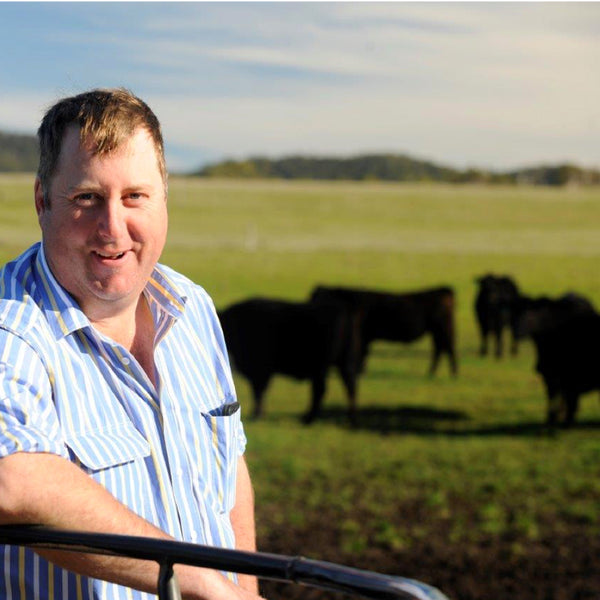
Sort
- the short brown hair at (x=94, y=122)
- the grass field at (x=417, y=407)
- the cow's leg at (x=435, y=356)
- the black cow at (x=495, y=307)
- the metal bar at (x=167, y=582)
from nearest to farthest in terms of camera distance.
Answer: the metal bar at (x=167, y=582)
the short brown hair at (x=94, y=122)
the grass field at (x=417, y=407)
the black cow at (x=495, y=307)
the cow's leg at (x=435, y=356)

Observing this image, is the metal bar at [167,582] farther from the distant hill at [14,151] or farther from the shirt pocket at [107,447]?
the distant hill at [14,151]

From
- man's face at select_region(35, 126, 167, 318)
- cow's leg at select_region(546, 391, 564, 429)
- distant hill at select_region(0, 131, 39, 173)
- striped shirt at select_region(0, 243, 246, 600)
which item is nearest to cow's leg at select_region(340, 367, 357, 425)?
cow's leg at select_region(546, 391, 564, 429)

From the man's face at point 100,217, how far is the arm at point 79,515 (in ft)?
0.87

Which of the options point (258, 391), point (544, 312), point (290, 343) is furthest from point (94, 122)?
point (544, 312)

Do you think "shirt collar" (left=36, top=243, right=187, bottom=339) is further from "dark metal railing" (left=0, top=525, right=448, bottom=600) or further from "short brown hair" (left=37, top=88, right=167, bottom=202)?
"dark metal railing" (left=0, top=525, right=448, bottom=600)

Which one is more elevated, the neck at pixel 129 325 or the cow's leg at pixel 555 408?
the neck at pixel 129 325

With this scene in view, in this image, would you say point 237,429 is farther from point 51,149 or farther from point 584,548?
point 584,548

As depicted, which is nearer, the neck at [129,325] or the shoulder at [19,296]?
the shoulder at [19,296]

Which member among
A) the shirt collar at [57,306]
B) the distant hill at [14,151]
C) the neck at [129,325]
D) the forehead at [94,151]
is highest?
the distant hill at [14,151]

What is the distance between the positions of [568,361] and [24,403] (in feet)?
28.5

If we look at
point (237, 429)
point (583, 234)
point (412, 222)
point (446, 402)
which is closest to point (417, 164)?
point (412, 222)

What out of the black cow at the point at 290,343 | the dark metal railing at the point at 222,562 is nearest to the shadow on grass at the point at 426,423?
the black cow at the point at 290,343

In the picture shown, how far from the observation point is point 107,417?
134 cm

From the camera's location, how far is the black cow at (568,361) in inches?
364
